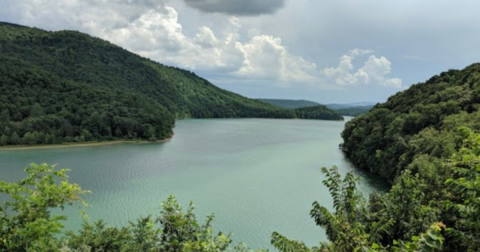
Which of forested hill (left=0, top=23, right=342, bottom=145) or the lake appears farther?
forested hill (left=0, top=23, right=342, bottom=145)

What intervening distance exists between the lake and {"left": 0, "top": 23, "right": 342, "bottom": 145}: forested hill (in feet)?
25.0

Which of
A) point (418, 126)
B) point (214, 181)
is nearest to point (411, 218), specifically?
point (214, 181)

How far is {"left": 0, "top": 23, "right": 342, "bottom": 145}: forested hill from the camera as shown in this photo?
2041 inches

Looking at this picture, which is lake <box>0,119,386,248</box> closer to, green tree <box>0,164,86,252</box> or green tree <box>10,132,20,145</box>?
green tree <box>10,132,20,145</box>

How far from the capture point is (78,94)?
2522 inches

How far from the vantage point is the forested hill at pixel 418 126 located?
→ 23.1 metres

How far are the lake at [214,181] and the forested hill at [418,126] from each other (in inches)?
101

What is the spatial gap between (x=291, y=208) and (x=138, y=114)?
46816 mm

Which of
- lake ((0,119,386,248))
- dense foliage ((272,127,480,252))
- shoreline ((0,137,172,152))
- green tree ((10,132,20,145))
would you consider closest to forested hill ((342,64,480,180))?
lake ((0,119,386,248))

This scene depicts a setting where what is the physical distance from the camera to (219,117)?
447 feet

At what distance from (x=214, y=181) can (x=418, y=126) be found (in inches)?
816

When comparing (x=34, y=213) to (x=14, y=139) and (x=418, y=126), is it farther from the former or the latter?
(x=14, y=139)

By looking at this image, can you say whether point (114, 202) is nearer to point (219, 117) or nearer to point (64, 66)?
point (64, 66)

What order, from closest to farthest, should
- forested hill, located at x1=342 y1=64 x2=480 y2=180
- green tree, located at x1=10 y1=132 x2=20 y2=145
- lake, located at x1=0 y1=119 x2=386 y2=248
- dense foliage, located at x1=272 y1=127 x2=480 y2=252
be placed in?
dense foliage, located at x1=272 y1=127 x2=480 y2=252 < lake, located at x1=0 y1=119 x2=386 y2=248 < forested hill, located at x1=342 y1=64 x2=480 y2=180 < green tree, located at x1=10 y1=132 x2=20 y2=145
